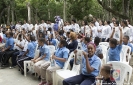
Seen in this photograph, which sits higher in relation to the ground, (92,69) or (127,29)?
(127,29)

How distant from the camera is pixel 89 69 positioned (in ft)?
13.7

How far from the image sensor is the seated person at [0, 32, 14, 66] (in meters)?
8.19

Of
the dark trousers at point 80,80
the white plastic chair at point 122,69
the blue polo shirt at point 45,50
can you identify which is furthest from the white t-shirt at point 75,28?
the white plastic chair at point 122,69

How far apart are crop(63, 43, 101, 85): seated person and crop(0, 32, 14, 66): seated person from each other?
442 cm

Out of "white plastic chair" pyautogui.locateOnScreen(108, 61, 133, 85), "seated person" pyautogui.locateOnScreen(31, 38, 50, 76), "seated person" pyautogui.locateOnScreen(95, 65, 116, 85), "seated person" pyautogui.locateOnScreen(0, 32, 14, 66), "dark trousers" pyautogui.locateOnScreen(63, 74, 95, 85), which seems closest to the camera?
"seated person" pyautogui.locateOnScreen(95, 65, 116, 85)

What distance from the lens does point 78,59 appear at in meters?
5.25

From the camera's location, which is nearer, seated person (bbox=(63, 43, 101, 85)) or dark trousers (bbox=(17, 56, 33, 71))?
seated person (bbox=(63, 43, 101, 85))

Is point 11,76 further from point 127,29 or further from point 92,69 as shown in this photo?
point 127,29

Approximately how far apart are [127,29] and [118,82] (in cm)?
383

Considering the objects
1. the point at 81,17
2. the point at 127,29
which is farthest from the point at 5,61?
the point at 81,17

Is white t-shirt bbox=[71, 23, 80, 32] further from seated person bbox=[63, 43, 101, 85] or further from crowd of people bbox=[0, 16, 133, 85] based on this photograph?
seated person bbox=[63, 43, 101, 85]

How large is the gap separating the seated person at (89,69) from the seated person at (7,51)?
14.5ft

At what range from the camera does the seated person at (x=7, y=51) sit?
8188mm

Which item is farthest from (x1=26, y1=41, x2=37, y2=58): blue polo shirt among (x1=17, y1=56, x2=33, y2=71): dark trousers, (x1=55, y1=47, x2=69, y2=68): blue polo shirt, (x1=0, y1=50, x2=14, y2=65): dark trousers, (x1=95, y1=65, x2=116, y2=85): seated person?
(x1=95, y1=65, x2=116, y2=85): seated person
